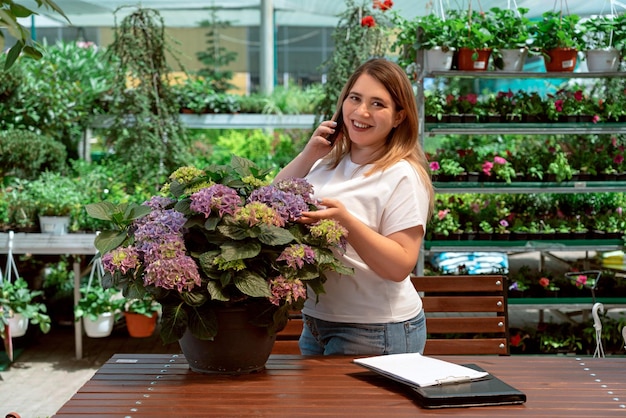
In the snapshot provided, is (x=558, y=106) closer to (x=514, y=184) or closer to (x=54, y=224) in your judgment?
(x=514, y=184)

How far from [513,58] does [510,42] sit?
0.32 feet

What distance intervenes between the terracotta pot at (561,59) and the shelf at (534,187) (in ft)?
2.26

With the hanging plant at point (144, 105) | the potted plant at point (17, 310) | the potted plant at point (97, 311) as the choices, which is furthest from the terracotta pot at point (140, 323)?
the hanging plant at point (144, 105)

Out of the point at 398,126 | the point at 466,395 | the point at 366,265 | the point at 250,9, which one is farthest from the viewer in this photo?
the point at 250,9

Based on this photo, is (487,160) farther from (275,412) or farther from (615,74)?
(275,412)

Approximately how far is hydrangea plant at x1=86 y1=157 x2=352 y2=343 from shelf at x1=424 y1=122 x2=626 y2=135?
3.34 meters

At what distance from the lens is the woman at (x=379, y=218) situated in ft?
6.84

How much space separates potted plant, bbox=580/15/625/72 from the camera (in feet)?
17.2

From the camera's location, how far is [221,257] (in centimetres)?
180

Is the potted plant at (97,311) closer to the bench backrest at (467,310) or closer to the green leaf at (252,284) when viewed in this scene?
the bench backrest at (467,310)

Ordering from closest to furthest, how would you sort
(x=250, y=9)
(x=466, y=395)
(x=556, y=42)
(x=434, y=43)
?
(x=466, y=395) → (x=434, y=43) → (x=556, y=42) → (x=250, y=9)

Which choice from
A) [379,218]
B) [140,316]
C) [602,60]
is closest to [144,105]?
[140,316]

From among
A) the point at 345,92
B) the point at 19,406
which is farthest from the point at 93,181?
the point at 345,92

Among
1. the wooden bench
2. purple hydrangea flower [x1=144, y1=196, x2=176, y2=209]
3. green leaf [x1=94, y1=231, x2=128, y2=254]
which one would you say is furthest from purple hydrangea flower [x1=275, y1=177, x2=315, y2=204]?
the wooden bench
